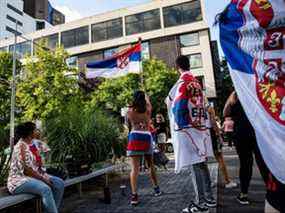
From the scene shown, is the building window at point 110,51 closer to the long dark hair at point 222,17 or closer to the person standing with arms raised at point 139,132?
the person standing with arms raised at point 139,132

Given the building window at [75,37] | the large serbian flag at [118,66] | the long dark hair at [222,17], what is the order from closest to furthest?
the long dark hair at [222,17]
the large serbian flag at [118,66]
the building window at [75,37]

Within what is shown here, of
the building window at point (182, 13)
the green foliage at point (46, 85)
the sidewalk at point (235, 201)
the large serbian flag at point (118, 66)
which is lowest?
the sidewalk at point (235, 201)

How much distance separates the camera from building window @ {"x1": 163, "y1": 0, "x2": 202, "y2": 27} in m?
34.7

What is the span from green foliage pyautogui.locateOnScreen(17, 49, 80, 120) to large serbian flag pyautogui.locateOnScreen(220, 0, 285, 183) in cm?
2107

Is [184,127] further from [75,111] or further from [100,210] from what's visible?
[75,111]

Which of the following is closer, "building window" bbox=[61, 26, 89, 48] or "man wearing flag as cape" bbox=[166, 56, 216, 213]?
"man wearing flag as cape" bbox=[166, 56, 216, 213]

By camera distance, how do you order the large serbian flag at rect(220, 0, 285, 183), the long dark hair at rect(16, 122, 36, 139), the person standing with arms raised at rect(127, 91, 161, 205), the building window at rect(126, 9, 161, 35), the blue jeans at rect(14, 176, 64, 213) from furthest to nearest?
the building window at rect(126, 9, 161, 35)
the person standing with arms raised at rect(127, 91, 161, 205)
the long dark hair at rect(16, 122, 36, 139)
the blue jeans at rect(14, 176, 64, 213)
the large serbian flag at rect(220, 0, 285, 183)

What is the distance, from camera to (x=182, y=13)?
35.2 meters

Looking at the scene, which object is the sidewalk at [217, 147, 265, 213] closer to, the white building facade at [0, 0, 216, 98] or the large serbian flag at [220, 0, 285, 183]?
the large serbian flag at [220, 0, 285, 183]

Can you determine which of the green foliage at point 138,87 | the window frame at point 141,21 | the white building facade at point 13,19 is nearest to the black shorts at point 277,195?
the green foliage at point 138,87

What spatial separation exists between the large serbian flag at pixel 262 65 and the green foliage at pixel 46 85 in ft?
69.1

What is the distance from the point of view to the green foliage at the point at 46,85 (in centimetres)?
2262

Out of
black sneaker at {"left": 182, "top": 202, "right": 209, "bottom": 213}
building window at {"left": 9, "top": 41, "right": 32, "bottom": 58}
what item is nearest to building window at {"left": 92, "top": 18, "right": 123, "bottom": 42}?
building window at {"left": 9, "top": 41, "right": 32, "bottom": 58}

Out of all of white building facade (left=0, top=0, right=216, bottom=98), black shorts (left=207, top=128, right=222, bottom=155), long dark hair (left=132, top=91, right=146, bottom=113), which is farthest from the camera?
white building facade (left=0, top=0, right=216, bottom=98)
